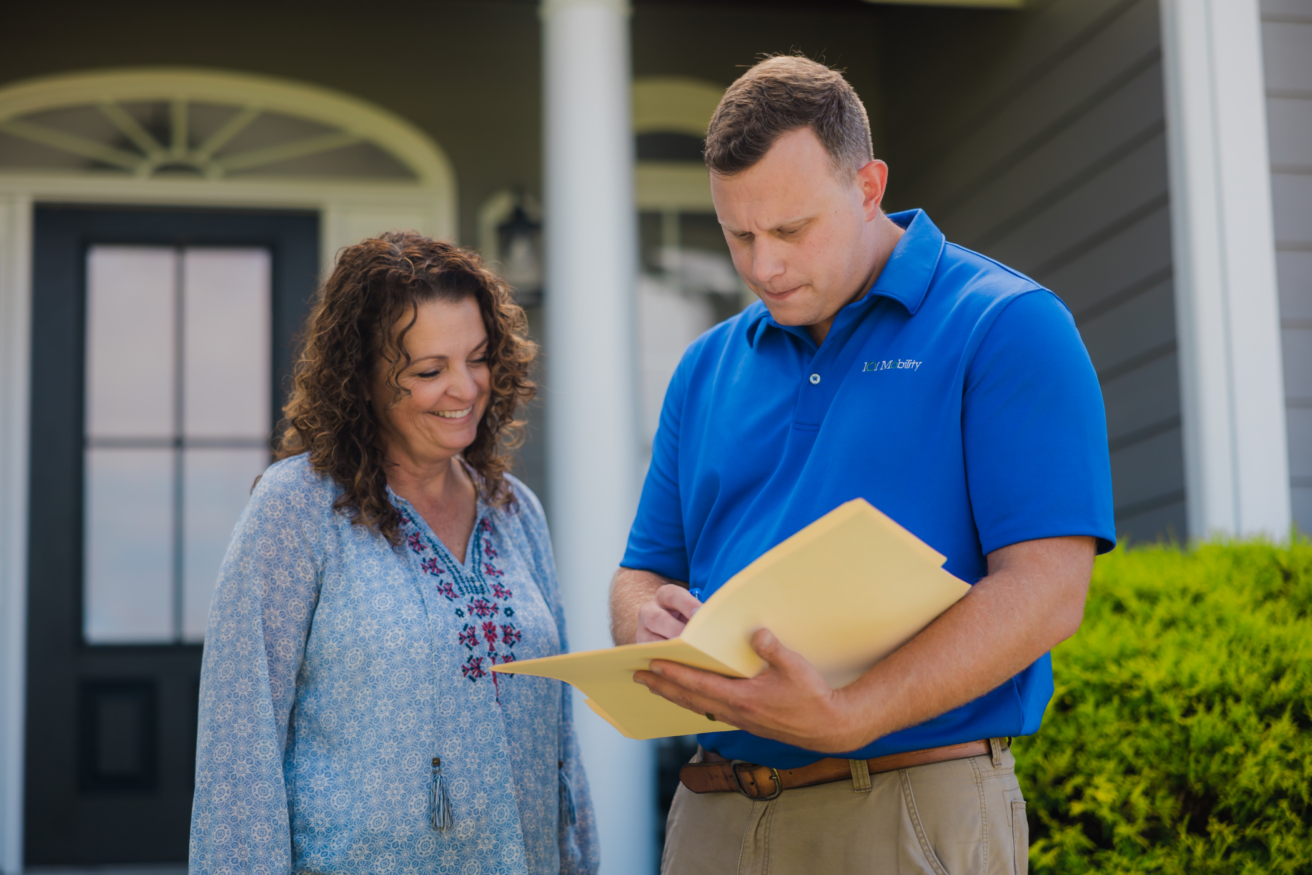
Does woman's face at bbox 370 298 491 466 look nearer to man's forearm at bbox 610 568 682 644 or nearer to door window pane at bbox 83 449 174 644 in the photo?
man's forearm at bbox 610 568 682 644

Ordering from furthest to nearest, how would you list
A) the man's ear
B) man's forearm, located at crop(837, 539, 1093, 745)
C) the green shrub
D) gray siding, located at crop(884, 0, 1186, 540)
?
1. gray siding, located at crop(884, 0, 1186, 540)
2. the green shrub
3. the man's ear
4. man's forearm, located at crop(837, 539, 1093, 745)

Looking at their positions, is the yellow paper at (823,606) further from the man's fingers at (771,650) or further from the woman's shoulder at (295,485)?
the woman's shoulder at (295,485)

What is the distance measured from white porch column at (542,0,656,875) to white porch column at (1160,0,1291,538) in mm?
1521

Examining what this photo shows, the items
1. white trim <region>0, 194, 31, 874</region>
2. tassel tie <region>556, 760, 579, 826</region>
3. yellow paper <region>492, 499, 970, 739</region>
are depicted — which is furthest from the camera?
white trim <region>0, 194, 31, 874</region>

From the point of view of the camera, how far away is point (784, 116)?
1406 mm

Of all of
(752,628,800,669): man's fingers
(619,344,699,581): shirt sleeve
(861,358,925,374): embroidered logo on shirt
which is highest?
(861,358,925,374): embroidered logo on shirt

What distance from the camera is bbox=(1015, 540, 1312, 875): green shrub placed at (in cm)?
216

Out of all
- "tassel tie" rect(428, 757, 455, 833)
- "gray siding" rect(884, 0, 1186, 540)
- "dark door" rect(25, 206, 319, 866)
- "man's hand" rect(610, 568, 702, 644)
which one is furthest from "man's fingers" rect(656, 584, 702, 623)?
"dark door" rect(25, 206, 319, 866)

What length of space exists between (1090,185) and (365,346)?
106 inches

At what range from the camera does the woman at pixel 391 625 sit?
159 centimetres

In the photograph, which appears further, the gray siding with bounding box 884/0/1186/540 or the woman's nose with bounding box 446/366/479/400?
the gray siding with bounding box 884/0/1186/540

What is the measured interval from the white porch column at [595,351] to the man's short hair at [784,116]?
77.3 inches

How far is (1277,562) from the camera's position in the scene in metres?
2.75

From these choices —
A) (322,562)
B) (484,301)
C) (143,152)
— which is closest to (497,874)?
(322,562)
